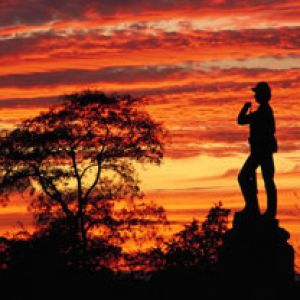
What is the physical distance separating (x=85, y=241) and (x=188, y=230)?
1491 centimetres

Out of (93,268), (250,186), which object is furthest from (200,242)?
(250,186)

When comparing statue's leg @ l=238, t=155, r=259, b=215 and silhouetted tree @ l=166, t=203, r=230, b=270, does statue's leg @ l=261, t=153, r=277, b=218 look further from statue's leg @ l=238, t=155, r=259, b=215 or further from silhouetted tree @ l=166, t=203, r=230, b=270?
silhouetted tree @ l=166, t=203, r=230, b=270

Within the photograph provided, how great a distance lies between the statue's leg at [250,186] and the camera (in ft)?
107

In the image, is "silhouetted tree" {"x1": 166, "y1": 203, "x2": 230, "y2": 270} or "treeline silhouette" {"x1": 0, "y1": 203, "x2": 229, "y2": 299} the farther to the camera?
"silhouetted tree" {"x1": 166, "y1": 203, "x2": 230, "y2": 270}

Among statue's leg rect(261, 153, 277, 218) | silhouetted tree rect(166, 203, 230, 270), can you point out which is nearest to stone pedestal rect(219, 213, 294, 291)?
statue's leg rect(261, 153, 277, 218)

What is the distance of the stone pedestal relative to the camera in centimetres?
3200

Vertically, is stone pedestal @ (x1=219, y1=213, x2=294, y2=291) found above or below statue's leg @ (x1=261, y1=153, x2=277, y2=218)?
below

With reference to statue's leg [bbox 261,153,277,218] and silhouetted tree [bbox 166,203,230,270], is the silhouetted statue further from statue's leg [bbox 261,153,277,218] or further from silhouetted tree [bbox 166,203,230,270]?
silhouetted tree [bbox 166,203,230,270]

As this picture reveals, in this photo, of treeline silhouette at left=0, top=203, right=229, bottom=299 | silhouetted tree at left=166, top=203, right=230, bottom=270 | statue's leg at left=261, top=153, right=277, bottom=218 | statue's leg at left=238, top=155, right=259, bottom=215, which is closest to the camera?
statue's leg at left=261, top=153, right=277, bottom=218

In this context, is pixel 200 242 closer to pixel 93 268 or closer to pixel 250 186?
pixel 93 268

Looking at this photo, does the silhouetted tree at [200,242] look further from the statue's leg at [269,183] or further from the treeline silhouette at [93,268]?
the statue's leg at [269,183]

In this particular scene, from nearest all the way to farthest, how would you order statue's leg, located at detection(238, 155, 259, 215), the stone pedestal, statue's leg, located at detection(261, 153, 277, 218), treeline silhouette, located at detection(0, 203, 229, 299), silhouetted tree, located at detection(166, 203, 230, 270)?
the stone pedestal → statue's leg, located at detection(261, 153, 277, 218) → statue's leg, located at detection(238, 155, 259, 215) → treeline silhouette, located at detection(0, 203, 229, 299) → silhouetted tree, located at detection(166, 203, 230, 270)

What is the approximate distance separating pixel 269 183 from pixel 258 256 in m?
2.00

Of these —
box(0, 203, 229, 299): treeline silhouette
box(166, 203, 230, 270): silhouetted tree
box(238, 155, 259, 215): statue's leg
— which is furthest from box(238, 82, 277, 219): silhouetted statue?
box(166, 203, 230, 270): silhouetted tree
